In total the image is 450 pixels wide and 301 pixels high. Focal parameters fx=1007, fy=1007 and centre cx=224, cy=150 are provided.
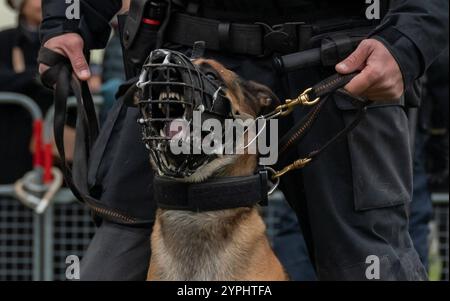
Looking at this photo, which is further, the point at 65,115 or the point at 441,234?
the point at 441,234

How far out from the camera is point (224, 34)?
3158 millimetres

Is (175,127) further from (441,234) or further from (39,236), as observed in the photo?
(441,234)

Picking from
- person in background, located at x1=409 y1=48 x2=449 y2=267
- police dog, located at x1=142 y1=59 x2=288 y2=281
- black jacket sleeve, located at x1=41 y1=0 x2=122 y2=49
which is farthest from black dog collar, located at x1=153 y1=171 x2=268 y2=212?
person in background, located at x1=409 y1=48 x2=449 y2=267

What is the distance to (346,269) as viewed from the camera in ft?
10.5

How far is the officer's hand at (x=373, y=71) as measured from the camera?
9.64 ft

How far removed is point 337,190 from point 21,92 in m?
3.15

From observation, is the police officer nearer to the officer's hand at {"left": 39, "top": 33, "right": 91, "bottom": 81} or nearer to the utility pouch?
the utility pouch

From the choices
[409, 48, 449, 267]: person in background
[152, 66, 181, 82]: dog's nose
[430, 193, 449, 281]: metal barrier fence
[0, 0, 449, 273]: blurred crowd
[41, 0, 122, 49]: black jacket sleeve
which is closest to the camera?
[152, 66, 181, 82]: dog's nose

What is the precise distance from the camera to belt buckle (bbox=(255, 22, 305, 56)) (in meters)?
3.12

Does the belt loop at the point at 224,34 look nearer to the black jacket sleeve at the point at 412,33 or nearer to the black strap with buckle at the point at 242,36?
the black strap with buckle at the point at 242,36

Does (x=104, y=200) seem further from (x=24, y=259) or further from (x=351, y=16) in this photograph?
(x=24, y=259)

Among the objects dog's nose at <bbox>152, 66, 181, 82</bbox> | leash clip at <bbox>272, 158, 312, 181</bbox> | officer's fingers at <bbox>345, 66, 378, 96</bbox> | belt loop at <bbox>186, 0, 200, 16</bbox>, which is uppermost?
belt loop at <bbox>186, 0, 200, 16</bbox>

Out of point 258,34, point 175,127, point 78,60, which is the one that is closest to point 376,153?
point 258,34

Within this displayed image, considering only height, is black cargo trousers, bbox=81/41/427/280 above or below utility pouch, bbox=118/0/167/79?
below
